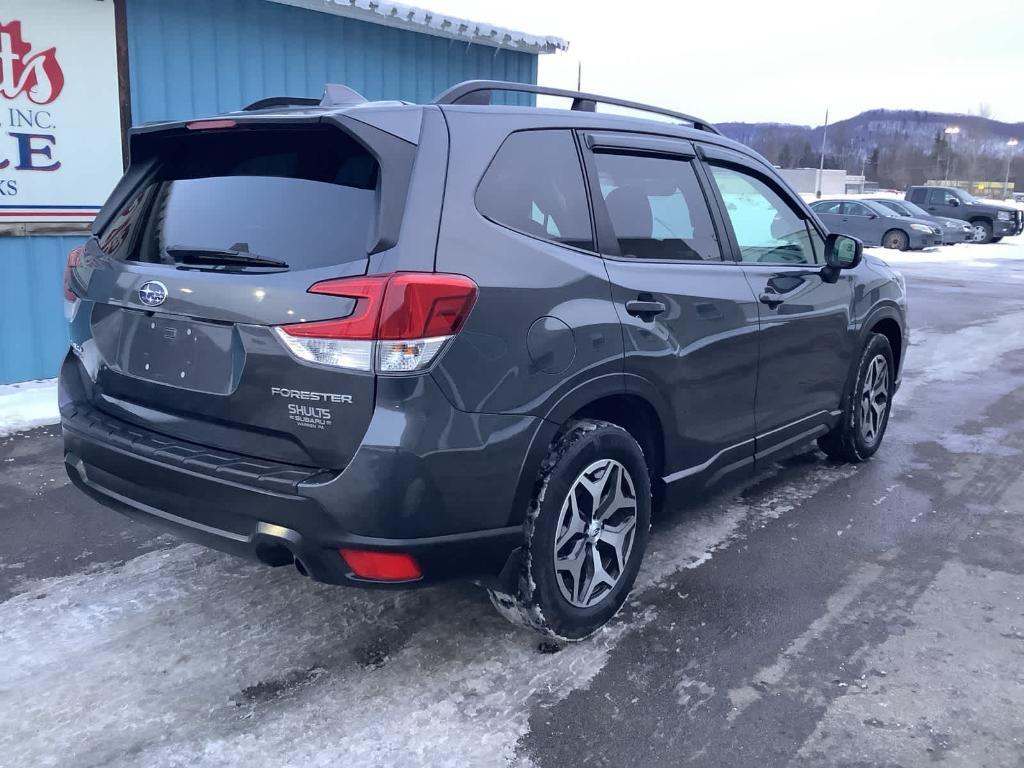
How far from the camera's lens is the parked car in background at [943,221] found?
25.9m

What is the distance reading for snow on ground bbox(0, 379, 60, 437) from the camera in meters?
6.14

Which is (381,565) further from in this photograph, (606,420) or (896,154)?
(896,154)

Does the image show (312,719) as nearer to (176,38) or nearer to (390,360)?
(390,360)

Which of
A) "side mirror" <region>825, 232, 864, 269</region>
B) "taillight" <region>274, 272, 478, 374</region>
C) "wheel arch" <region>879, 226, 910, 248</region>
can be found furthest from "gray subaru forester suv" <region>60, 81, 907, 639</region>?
"wheel arch" <region>879, 226, 910, 248</region>

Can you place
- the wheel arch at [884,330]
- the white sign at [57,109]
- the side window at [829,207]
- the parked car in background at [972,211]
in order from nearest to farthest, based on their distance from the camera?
the wheel arch at [884,330], the white sign at [57,109], the side window at [829,207], the parked car in background at [972,211]

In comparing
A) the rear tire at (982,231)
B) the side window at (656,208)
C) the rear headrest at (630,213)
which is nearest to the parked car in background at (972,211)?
the rear tire at (982,231)

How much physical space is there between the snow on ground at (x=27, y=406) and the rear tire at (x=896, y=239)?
905 inches

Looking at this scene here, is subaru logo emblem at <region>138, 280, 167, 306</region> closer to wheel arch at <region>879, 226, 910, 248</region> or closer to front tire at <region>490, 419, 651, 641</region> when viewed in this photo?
front tire at <region>490, 419, 651, 641</region>

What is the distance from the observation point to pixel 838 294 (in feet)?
15.8

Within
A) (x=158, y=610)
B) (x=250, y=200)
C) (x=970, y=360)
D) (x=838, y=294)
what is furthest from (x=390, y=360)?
(x=970, y=360)

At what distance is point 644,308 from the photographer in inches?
132

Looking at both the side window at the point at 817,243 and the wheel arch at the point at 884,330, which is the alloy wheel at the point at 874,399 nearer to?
the wheel arch at the point at 884,330

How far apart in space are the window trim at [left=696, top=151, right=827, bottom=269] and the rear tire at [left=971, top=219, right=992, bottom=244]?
2798 cm

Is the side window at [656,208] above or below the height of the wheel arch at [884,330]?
above
